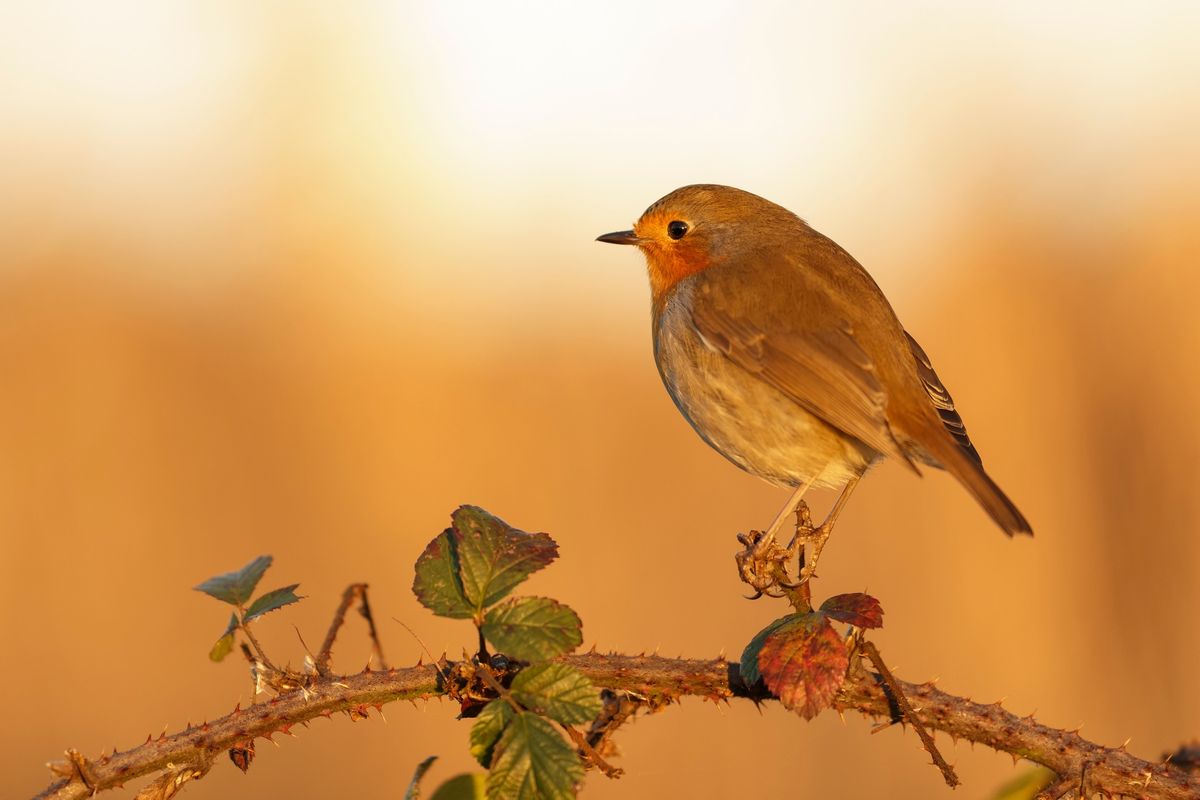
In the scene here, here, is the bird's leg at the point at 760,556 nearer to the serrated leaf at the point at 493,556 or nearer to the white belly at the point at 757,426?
the white belly at the point at 757,426

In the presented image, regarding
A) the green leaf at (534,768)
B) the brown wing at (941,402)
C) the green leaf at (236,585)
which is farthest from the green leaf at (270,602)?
the brown wing at (941,402)

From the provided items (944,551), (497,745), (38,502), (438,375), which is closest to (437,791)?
(497,745)

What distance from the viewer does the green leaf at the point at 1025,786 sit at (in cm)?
146

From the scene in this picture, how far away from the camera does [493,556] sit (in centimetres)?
145

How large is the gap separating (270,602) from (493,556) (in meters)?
0.34

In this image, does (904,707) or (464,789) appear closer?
(464,789)

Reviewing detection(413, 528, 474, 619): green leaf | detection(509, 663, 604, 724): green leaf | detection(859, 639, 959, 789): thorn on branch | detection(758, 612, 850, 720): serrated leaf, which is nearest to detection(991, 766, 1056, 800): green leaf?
detection(859, 639, 959, 789): thorn on branch

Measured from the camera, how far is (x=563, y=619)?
4.51 feet

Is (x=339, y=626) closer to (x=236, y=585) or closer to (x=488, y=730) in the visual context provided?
(x=236, y=585)

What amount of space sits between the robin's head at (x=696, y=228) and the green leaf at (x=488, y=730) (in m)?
2.46

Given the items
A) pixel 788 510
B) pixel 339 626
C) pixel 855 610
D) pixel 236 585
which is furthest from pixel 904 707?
pixel 788 510

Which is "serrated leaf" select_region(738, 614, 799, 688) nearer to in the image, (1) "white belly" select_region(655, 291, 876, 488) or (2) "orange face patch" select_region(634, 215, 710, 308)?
(1) "white belly" select_region(655, 291, 876, 488)

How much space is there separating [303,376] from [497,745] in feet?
30.6

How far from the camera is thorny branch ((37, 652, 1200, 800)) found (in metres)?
1.47
